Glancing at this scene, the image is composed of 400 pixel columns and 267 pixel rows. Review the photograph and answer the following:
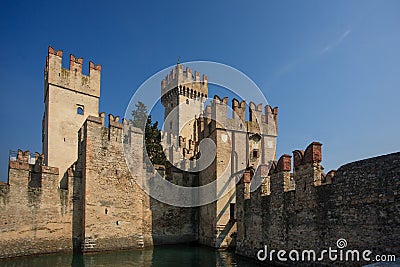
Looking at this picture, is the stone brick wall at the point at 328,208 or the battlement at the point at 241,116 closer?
the stone brick wall at the point at 328,208

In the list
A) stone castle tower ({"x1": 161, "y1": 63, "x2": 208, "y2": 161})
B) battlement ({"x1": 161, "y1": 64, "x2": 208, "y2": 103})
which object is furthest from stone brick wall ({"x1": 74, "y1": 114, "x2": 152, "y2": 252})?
battlement ({"x1": 161, "y1": 64, "x2": 208, "y2": 103})

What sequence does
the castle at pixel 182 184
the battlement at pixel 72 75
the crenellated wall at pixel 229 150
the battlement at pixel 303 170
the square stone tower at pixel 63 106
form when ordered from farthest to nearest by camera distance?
1. the battlement at pixel 72 75
2. the square stone tower at pixel 63 106
3. the crenellated wall at pixel 229 150
4. the battlement at pixel 303 170
5. the castle at pixel 182 184

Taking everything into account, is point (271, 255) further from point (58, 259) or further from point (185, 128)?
point (185, 128)

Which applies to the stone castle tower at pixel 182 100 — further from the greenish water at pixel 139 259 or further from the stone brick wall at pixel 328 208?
the stone brick wall at pixel 328 208

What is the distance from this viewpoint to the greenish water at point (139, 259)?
46.8ft

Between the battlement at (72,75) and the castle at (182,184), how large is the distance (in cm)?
8

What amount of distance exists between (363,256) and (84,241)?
1351cm

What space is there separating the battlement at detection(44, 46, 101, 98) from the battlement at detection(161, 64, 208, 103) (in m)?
18.9

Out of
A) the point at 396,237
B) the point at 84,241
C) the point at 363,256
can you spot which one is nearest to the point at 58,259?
the point at 84,241

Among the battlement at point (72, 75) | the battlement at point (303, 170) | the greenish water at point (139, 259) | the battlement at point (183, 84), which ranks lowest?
the greenish water at point (139, 259)

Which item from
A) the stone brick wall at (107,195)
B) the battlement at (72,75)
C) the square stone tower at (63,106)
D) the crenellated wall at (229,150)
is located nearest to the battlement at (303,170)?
the crenellated wall at (229,150)

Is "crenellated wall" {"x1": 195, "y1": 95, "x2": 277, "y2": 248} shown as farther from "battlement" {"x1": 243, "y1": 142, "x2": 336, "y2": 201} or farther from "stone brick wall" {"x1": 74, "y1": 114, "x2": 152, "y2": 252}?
"battlement" {"x1": 243, "y1": 142, "x2": 336, "y2": 201}

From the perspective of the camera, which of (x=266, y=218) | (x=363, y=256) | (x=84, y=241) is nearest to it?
(x=363, y=256)

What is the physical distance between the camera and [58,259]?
15.3 metres
